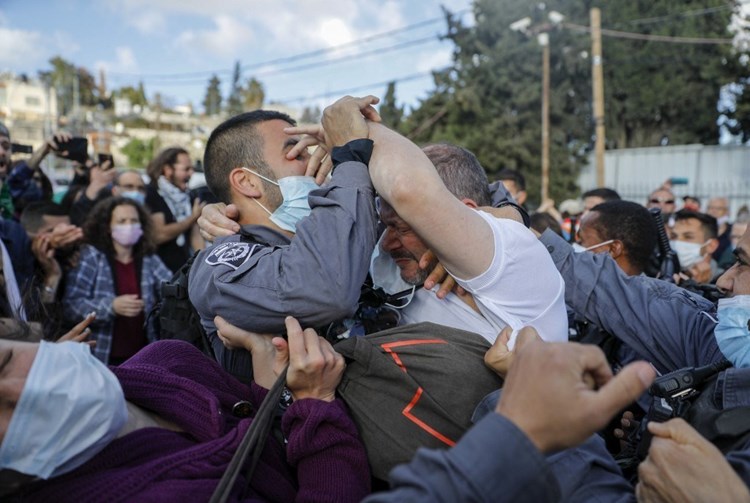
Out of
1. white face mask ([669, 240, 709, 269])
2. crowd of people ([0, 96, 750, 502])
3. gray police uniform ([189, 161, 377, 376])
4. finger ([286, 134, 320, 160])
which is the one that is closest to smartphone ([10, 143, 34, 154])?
crowd of people ([0, 96, 750, 502])

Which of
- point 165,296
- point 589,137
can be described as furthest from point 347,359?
point 589,137

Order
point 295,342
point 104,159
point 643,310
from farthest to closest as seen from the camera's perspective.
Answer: point 104,159
point 643,310
point 295,342

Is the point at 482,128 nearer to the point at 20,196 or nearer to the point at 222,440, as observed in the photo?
the point at 20,196

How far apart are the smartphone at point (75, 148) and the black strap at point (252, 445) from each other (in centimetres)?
555

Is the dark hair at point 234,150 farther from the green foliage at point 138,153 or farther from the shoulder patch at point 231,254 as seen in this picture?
the green foliage at point 138,153

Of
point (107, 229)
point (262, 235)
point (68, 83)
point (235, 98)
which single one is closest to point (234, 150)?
point (262, 235)

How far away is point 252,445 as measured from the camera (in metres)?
1.64

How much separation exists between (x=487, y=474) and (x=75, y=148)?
6.42 metres

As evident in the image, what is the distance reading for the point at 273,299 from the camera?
1875 mm

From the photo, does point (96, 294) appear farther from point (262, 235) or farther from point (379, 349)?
point (379, 349)

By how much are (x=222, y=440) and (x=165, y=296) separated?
1.42 m

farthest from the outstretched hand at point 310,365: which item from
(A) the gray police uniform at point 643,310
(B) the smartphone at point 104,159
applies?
(B) the smartphone at point 104,159

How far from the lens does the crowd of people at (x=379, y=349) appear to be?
1219 millimetres

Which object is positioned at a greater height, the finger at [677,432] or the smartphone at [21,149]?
the smartphone at [21,149]
